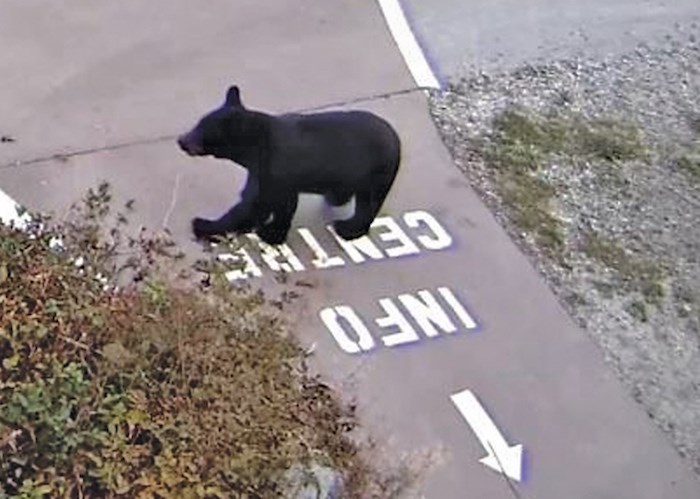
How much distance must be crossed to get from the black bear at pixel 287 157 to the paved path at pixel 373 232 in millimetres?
247

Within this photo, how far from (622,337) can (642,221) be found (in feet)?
3.06

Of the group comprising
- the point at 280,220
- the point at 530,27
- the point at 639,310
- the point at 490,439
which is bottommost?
the point at 639,310

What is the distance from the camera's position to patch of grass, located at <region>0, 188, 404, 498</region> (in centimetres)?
515

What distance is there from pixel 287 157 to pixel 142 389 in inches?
80.5

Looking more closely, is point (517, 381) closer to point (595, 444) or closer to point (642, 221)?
point (595, 444)

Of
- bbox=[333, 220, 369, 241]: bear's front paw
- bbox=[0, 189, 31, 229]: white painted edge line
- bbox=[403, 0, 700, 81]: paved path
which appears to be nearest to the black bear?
bbox=[333, 220, 369, 241]: bear's front paw

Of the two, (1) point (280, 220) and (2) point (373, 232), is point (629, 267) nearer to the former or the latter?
(2) point (373, 232)

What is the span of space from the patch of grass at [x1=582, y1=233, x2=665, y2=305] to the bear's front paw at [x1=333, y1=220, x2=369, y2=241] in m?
1.17

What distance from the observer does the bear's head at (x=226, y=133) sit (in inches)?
281

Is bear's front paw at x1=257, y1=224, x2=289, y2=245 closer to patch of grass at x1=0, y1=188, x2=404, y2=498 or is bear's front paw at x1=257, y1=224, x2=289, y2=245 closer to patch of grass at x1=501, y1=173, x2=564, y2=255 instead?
patch of grass at x1=501, y1=173, x2=564, y2=255

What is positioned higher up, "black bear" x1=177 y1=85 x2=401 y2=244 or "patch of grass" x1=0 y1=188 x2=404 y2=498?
"patch of grass" x1=0 y1=188 x2=404 y2=498

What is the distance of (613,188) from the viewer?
834 cm

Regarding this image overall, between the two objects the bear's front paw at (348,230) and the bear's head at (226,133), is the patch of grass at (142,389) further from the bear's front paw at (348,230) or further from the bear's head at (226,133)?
the bear's front paw at (348,230)

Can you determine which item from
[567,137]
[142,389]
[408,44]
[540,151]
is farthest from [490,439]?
A: [408,44]
